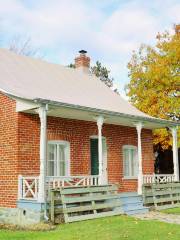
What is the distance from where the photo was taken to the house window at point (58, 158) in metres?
16.2

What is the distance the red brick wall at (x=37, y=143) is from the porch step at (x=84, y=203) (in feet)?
6.06

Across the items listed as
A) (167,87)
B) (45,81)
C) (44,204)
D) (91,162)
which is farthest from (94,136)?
(167,87)

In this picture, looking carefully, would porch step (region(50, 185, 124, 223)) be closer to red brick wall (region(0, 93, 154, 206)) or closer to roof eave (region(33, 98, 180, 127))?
red brick wall (region(0, 93, 154, 206))

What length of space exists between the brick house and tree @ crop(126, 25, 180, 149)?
4.42 metres

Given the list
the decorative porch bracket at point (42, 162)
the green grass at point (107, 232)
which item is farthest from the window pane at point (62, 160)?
the green grass at point (107, 232)

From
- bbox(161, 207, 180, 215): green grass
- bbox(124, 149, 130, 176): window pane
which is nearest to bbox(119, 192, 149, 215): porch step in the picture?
bbox(161, 207, 180, 215): green grass

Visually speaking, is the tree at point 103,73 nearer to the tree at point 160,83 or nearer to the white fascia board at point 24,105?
the tree at point 160,83

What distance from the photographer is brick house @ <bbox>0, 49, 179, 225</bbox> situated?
14.2m

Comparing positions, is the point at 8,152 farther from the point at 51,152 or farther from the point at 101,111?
the point at 101,111

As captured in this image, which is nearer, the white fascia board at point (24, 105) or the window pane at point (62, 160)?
the white fascia board at point (24, 105)

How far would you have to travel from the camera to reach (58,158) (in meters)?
16.4

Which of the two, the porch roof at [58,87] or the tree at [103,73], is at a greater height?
the tree at [103,73]

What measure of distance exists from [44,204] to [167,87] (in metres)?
14.7

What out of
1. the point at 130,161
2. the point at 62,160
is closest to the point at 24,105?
the point at 62,160
